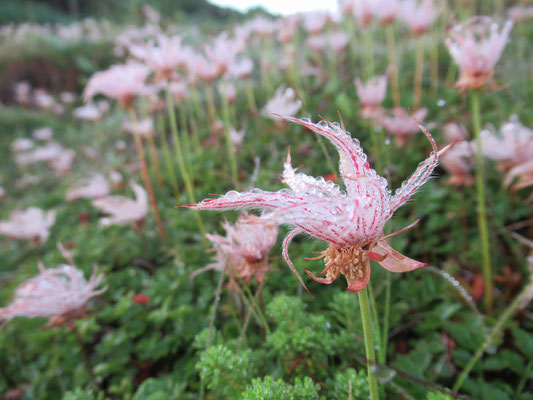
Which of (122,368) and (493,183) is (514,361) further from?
(122,368)

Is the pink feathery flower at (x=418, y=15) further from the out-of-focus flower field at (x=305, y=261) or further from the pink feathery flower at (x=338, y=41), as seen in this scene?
the pink feathery flower at (x=338, y=41)

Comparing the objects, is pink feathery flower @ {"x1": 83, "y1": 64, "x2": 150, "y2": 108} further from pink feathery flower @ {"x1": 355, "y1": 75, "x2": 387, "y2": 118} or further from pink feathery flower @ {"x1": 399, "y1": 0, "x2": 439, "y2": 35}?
pink feathery flower @ {"x1": 399, "y1": 0, "x2": 439, "y2": 35}

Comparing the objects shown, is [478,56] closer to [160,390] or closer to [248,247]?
[248,247]

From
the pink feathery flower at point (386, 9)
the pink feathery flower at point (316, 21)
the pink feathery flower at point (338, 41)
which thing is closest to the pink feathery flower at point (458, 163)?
the pink feathery flower at point (386, 9)

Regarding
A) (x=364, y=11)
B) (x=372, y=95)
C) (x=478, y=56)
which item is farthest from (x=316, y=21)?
(x=478, y=56)

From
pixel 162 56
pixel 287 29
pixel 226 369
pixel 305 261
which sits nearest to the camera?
pixel 226 369

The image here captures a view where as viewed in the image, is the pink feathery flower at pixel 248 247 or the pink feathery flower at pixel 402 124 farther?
the pink feathery flower at pixel 402 124

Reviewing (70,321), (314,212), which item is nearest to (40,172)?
(70,321)
